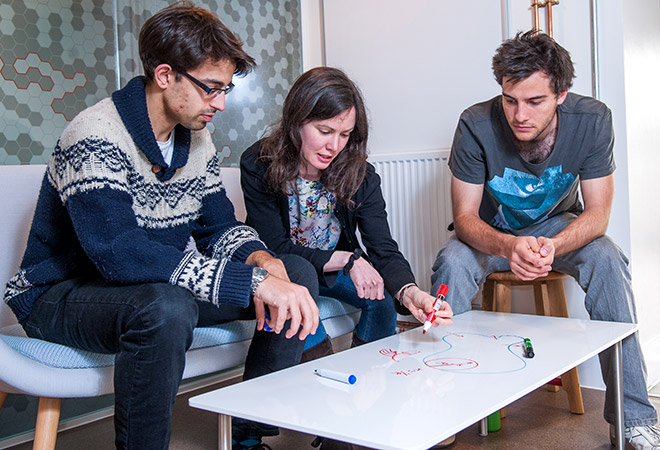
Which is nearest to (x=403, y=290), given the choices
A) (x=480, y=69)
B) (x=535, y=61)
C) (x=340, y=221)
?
(x=340, y=221)

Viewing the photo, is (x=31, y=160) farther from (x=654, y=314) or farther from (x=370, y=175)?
(x=654, y=314)

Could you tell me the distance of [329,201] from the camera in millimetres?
1885

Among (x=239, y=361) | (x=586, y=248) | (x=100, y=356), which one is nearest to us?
(x=100, y=356)

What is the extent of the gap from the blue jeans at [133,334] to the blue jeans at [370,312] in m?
0.67

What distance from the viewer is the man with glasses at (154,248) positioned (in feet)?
3.82

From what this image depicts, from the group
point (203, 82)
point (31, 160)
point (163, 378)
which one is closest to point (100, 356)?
point (163, 378)

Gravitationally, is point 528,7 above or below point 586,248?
above

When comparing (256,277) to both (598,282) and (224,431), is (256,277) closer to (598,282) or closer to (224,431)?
(224,431)

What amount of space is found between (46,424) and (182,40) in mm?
851

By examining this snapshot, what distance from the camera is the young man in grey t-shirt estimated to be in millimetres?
1775

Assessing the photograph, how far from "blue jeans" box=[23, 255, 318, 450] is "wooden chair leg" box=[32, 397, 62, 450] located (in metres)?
0.13

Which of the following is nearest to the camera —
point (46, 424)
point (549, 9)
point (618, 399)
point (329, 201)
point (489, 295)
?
point (46, 424)

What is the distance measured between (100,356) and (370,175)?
0.95 meters

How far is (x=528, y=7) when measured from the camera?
2.37 meters
